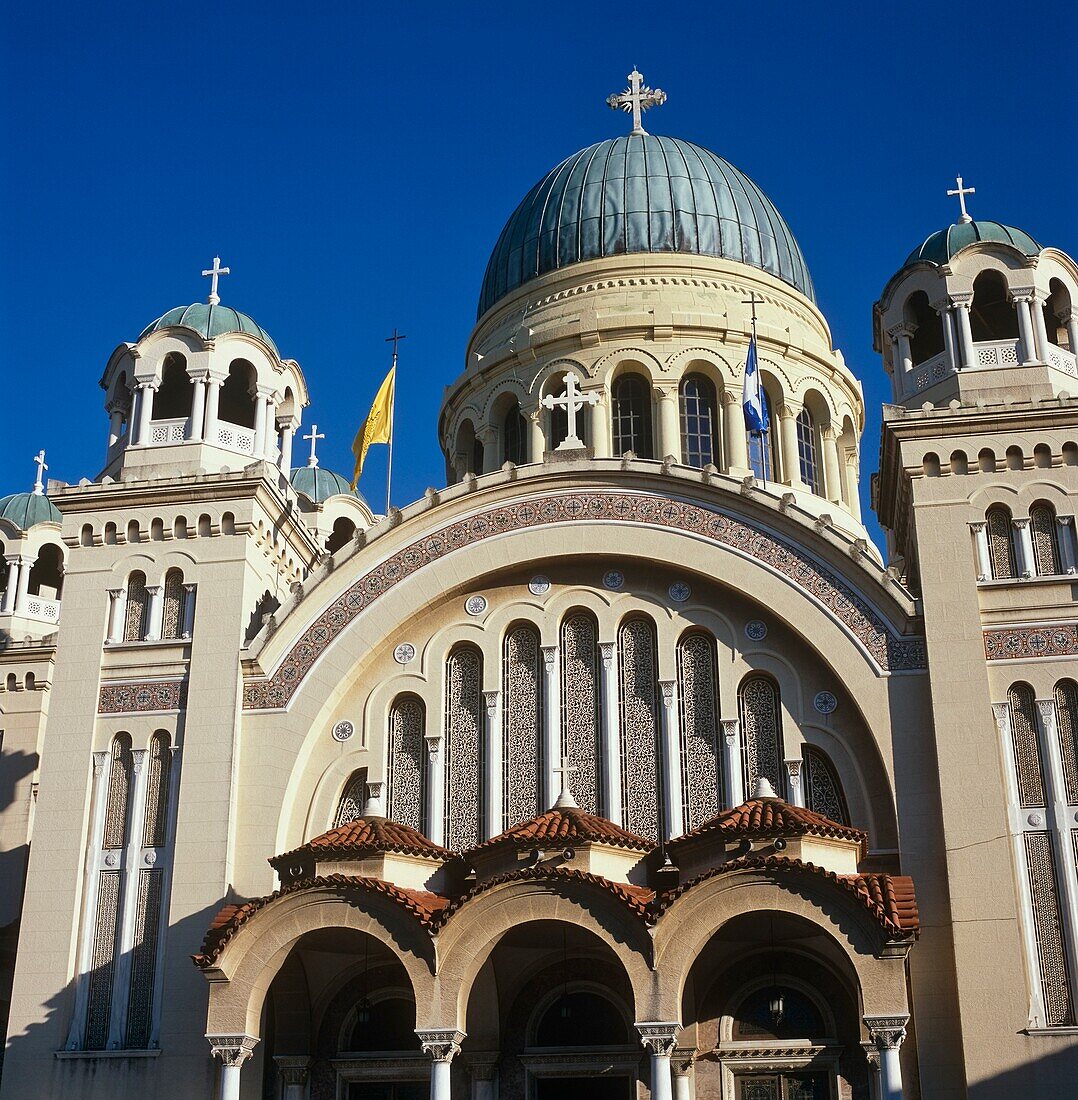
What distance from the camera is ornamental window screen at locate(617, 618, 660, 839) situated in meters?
24.1

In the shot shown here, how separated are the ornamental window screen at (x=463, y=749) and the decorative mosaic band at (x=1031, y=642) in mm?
7915

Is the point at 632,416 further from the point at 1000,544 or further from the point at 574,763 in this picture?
the point at 1000,544

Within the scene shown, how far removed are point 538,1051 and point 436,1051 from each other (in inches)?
99.0

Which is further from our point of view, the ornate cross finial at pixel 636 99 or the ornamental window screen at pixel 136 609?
the ornate cross finial at pixel 636 99

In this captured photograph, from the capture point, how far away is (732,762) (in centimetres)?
2400

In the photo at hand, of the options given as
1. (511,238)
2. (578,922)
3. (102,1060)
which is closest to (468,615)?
(578,922)

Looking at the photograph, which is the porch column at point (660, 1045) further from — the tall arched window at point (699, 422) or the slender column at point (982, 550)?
the tall arched window at point (699, 422)

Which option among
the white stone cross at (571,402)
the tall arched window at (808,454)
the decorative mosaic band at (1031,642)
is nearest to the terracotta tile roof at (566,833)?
the decorative mosaic band at (1031,642)

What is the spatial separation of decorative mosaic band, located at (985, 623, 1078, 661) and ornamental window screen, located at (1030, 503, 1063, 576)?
920 millimetres

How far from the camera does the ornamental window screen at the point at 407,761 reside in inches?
981

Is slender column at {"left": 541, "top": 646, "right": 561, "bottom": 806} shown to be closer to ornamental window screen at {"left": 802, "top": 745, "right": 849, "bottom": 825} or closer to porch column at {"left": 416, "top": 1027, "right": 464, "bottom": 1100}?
ornamental window screen at {"left": 802, "top": 745, "right": 849, "bottom": 825}

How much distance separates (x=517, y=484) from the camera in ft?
85.5

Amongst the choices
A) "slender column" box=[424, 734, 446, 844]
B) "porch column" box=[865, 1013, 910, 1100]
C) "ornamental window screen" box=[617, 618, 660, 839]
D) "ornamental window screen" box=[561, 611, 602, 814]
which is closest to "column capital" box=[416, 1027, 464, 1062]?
"slender column" box=[424, 734, 446, 844]

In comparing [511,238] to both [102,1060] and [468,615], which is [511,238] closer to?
[468,615]
